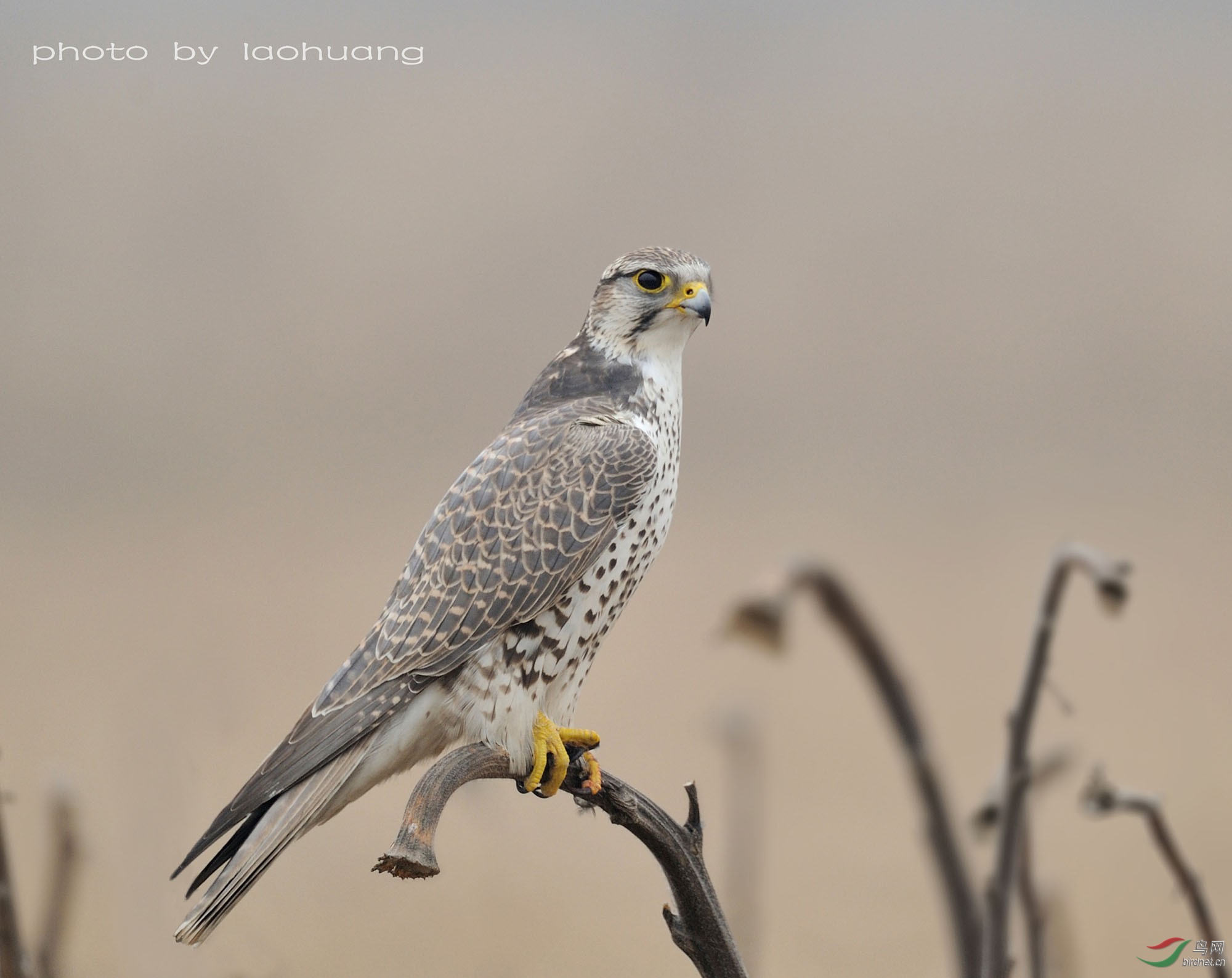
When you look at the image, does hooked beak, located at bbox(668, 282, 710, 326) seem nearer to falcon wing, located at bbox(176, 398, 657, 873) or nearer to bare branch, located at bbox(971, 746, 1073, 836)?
falcon wing, located at bbox(176, 398, 657, 873)

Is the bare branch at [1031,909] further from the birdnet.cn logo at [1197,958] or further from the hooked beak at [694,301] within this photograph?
the hooked beak at [694,301]

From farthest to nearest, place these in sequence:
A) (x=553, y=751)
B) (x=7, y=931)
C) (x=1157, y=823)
Answer: 1. (x=553, y=751)
2. (x=1157, y=823)
3. (x=7, y=931)

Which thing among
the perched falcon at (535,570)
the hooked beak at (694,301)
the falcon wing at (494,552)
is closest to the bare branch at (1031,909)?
the perched falcon at (535,570)

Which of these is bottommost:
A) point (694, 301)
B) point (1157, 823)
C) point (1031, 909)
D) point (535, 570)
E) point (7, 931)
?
point (7, 931)

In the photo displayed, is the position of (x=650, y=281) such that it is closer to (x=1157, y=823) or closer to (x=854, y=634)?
(x=854, y=634)

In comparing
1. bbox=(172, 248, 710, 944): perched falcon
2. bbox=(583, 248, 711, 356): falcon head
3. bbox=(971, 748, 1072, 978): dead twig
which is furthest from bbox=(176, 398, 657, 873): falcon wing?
bbox=(971, 748, 1072, 978): dead twig

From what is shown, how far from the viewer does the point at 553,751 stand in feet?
6.60

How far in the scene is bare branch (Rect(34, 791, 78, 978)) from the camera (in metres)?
1.28

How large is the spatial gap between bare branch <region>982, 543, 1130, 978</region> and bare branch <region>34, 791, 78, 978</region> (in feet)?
3.05

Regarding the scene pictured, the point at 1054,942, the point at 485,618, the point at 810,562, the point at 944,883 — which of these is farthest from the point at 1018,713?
the point at 485,618

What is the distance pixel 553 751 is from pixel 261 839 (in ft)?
1.65

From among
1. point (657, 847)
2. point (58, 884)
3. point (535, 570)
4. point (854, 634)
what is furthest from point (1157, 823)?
point (58, 884)

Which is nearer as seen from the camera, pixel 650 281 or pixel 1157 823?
pixel 1157 823

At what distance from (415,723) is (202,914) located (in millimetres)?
583
